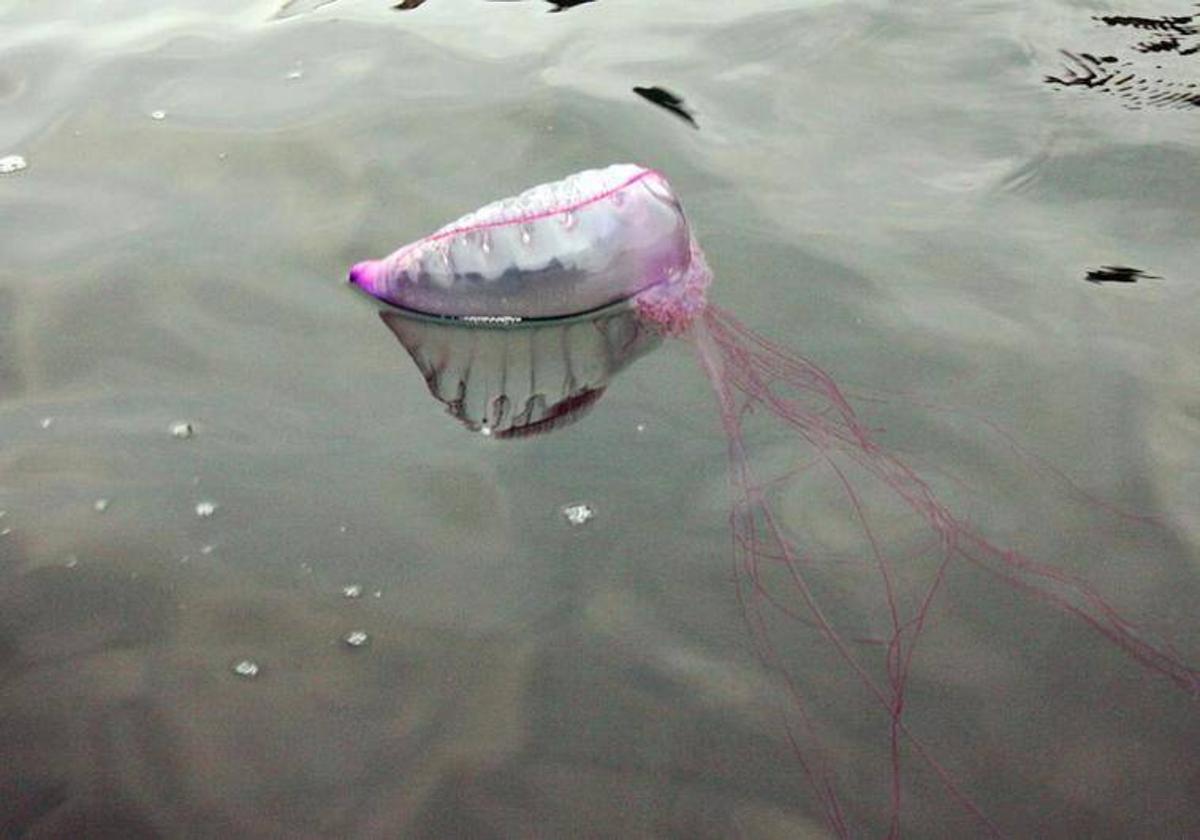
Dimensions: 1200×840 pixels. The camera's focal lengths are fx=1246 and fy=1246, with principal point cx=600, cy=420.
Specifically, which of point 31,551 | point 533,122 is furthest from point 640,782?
point 533,122

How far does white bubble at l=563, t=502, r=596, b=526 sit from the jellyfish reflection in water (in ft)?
0.82

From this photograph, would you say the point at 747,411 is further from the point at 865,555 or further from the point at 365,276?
the point at 365,276

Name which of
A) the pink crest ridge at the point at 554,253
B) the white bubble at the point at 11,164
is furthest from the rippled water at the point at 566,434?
the pink crest ridge at the point at 554,253

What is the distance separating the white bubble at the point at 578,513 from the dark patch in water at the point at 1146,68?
6.91ft

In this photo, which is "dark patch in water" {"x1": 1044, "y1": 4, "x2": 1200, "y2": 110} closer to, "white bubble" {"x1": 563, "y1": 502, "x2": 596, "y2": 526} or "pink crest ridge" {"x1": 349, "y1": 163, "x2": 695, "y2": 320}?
"pink crest ridge" {"x1": 349, "y1": 163, "x2": 695, "y2": 320}

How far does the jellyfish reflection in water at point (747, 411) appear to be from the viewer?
81.8 inches

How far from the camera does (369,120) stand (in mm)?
3559

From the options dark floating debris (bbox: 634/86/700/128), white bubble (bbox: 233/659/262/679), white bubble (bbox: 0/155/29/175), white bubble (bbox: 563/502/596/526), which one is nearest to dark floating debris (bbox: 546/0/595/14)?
dark floating debris (bbox: 634/86/700/128)

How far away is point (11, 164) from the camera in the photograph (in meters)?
3.42

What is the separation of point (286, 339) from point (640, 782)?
137cm

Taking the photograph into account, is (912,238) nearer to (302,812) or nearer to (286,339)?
(286,339)

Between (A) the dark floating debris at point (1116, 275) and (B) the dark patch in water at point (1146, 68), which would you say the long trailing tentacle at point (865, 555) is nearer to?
(A) the dark floating debris at point (1116, 275)

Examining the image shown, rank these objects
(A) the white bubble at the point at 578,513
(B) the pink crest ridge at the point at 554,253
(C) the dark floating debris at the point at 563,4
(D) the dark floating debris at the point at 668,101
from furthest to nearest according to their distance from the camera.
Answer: (C) the dark floating debris at the point at 563,4
(D) the dark floating debris at the point at 668,101
(B) the pink crest ridge at the point at 554,253
(A) the white bubble at the point at 578,513

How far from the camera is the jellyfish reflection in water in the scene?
2.08 m
